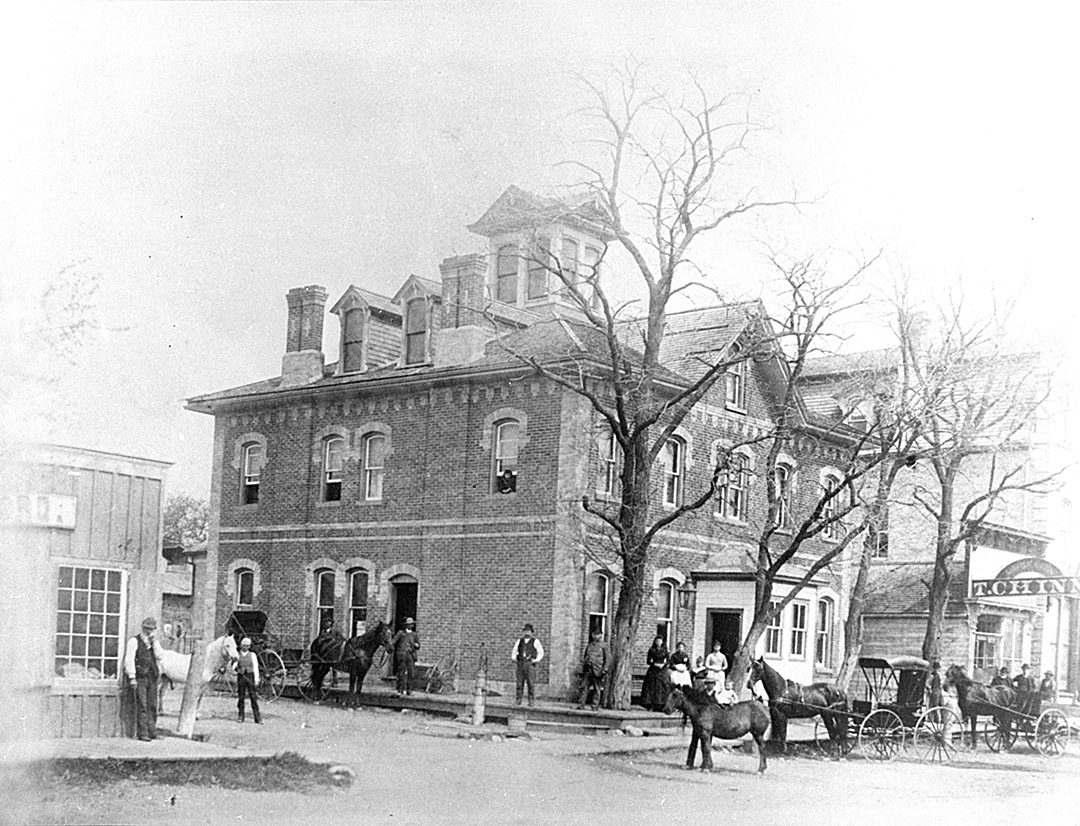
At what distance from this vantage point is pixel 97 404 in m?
9.78

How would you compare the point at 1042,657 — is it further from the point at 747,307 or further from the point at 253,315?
the point at 253,315

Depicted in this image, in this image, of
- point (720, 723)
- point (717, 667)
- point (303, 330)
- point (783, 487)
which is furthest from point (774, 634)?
point (303, 330)

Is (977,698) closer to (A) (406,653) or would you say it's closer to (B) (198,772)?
(A) (406,653)

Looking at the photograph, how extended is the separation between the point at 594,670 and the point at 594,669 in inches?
0.7

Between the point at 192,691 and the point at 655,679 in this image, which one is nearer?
the point at 192,691

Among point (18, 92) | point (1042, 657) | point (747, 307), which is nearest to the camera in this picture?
point (18, 92)

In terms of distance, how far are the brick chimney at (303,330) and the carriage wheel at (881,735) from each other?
18.6 ft

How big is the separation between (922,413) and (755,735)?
303 cm

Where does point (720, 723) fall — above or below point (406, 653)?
below

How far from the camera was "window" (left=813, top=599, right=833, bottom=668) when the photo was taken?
11.8 m

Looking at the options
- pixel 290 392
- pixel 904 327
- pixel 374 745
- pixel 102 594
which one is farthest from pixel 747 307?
pixel 102 594

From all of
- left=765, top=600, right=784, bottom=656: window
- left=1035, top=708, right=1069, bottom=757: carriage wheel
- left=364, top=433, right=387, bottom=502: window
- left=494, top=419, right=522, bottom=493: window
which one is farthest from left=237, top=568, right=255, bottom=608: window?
left=1035, top=708, right=1069, bottom=757: carriage wheel

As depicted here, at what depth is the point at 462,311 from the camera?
10.2 metres

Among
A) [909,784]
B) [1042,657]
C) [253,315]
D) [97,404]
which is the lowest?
[909,784]
